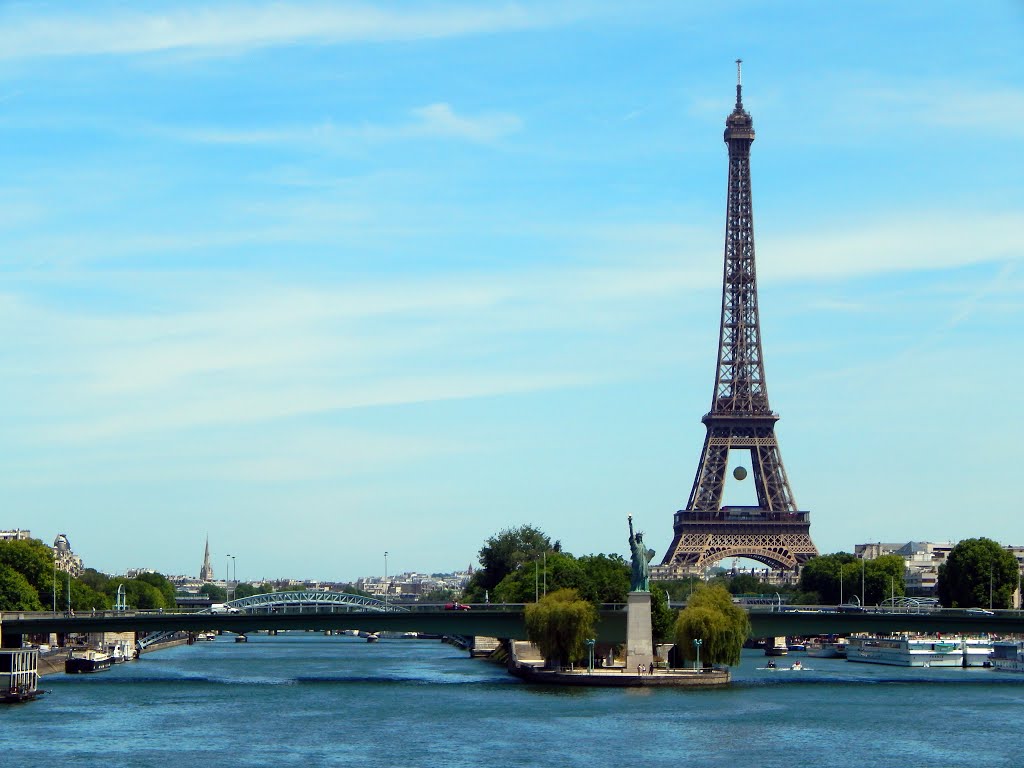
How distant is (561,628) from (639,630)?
136 inches

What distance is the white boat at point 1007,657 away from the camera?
10538cm

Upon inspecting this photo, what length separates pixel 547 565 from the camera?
368 feet

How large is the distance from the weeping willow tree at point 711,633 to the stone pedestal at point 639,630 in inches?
105

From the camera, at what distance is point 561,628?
3241 inches

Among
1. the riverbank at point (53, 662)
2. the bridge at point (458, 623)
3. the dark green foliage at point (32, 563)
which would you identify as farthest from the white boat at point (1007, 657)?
the dark green foliage at point (32, 563)

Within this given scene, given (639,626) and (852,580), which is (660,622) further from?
(852,580)

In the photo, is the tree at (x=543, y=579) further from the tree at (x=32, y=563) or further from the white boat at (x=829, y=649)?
the tree at (x=32, y=563)

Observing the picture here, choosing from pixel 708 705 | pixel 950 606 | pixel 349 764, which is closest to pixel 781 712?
pixel 708 705

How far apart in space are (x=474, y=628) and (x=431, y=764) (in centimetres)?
3410

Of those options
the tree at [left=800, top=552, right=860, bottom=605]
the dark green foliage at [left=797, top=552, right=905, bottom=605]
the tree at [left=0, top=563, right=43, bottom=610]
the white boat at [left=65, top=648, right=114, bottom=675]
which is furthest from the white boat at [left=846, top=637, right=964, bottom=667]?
the tree at [left=0, top=563, right=43, bottom=610]

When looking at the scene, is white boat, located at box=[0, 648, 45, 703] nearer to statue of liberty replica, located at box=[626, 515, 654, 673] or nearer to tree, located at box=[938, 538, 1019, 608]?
statue of liberty replica, located at box=[626, 515, 654, 673]

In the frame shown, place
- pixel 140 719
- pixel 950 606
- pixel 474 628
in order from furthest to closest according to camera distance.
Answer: pixel 950 606, pixel 474 628, pixel 140 719

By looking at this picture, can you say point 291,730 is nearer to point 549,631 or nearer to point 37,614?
point 549,631

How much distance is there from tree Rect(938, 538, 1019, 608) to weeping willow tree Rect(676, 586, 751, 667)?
46896mm
